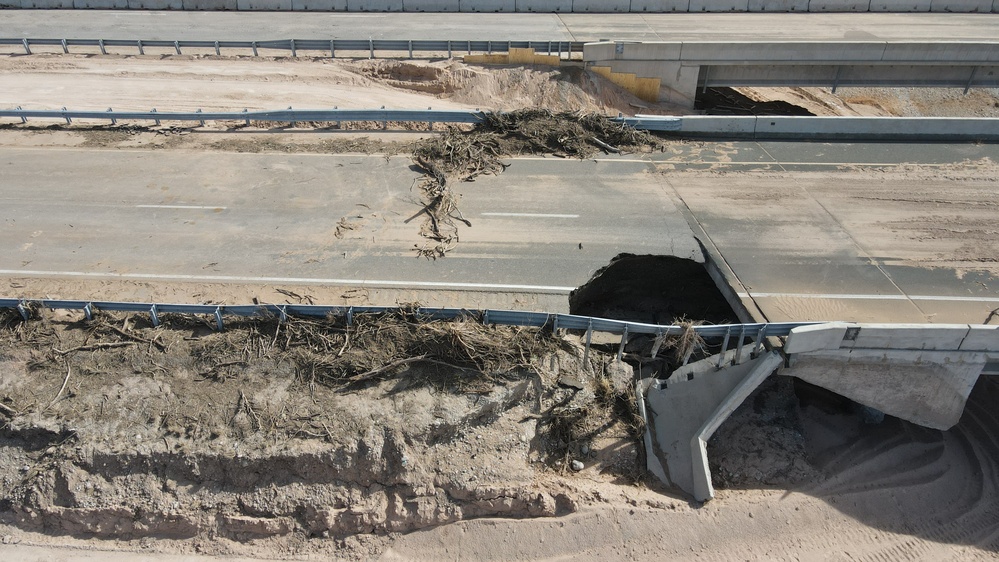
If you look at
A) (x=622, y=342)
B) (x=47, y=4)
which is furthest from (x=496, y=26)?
(x=47, y=4)

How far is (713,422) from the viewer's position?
35.2 feet

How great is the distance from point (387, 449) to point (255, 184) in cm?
880

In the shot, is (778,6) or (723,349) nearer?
(723,349)

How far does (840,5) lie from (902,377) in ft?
88.2

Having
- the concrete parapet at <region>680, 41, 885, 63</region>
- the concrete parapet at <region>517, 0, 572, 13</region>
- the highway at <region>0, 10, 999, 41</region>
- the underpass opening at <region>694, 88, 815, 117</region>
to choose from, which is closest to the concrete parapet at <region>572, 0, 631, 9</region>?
the concrete parapet at <region>517, 0, 572, 13</region>

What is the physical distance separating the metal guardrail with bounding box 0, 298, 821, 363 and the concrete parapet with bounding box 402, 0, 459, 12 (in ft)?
79.0

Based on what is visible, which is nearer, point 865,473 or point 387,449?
point 387,449

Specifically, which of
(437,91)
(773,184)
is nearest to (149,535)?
(773,184)

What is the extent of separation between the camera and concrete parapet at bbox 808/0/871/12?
101ft

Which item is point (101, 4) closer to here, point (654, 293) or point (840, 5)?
point (654, 293)

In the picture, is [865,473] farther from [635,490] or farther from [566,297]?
[566,297]

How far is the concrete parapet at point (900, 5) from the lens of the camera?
30.7 meters

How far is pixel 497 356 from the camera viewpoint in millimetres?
10562

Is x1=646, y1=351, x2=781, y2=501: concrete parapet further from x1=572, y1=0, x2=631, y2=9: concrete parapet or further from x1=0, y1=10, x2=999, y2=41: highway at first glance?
x1=572, y1=0, x2=631, y2=9: concrete parapet
